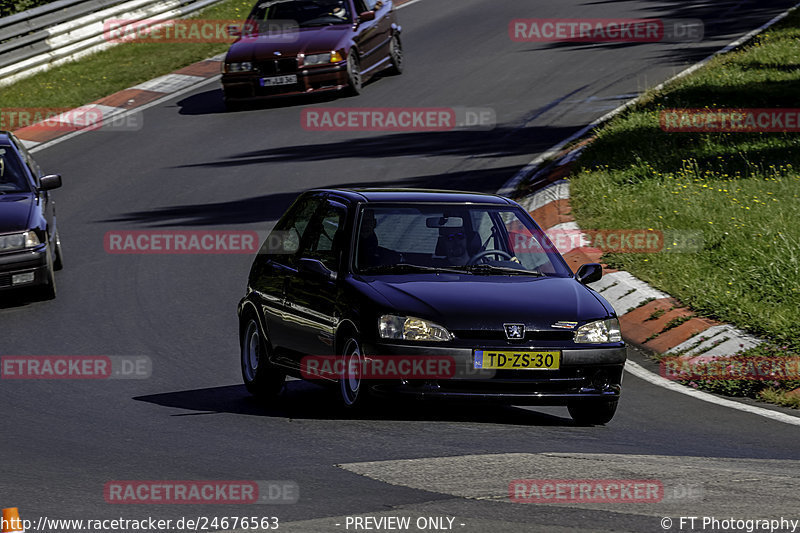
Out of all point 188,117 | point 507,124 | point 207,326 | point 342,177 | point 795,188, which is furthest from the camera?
point 188,117

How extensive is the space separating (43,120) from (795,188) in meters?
13.6

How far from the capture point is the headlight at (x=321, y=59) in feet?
76.0

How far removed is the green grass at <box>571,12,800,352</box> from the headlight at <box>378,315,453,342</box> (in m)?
3.47

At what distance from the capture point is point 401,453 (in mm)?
8188

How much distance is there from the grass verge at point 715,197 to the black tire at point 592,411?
1.59 metres

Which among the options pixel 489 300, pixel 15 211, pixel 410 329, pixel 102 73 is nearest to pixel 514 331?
pixel 489 300

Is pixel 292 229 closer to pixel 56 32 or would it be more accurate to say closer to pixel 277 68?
pixel 277 68

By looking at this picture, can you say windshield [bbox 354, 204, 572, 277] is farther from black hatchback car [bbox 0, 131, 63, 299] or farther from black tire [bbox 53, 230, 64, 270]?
black tire [bbox 53, 230, 64, 270]

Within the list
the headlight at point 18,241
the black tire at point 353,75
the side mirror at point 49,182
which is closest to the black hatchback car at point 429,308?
the headlight at point 18,241

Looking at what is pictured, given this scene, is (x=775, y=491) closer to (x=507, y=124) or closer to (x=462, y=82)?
(x=507, y=124)

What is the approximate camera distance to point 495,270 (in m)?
9.87

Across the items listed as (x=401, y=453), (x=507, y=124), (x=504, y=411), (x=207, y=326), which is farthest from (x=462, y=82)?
(x=401, y=453)

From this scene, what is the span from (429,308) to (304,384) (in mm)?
2952

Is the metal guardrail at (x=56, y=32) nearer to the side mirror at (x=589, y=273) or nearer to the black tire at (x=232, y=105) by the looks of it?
the black tire at (x=232, y=105)
